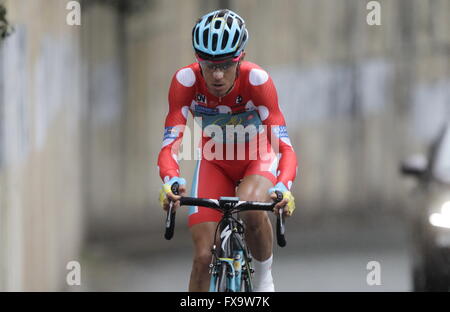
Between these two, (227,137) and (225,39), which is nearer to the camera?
(225,39)

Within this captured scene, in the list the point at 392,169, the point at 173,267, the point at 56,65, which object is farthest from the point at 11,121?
the point at 392,169

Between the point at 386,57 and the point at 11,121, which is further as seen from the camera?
the point at 386,57

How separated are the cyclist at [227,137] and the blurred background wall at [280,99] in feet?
16.8

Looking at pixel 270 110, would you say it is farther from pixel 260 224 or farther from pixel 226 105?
pixel 260 224

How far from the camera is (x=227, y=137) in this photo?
5383 millimetres

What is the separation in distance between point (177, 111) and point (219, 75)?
0.44 metres

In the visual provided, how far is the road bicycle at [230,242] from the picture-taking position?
468 centimetres

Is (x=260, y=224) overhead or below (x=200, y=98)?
below

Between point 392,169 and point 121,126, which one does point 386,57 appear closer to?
point 392,169

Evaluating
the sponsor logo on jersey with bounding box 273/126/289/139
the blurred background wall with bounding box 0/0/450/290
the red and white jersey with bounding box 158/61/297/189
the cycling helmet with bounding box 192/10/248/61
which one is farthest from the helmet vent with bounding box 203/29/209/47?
the blurred background wall with bounding box 0/0/450/290

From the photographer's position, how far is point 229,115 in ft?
17.1

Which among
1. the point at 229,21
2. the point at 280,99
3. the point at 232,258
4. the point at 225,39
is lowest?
the point at 232,258

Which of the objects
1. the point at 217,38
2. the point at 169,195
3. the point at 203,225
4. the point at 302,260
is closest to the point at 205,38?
the point at 217,38

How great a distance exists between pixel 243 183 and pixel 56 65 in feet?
18.7
